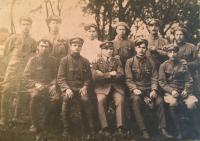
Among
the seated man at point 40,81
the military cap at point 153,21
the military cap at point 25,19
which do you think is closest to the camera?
the seated man at point 40,81

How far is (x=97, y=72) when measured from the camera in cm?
457

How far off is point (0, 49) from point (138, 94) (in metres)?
1.70

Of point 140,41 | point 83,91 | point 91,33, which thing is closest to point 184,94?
point 140,41

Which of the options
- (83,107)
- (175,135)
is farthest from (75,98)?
(175,135)

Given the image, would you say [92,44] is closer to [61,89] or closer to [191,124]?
[61,89]

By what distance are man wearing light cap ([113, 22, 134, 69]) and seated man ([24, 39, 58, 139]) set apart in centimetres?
76

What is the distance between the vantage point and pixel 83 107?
447 cm

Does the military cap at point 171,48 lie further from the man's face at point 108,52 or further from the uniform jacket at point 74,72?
the uniform jacket at point 74,72

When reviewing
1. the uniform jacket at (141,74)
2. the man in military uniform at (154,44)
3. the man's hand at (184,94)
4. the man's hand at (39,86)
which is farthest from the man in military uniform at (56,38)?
the man's hand at (184,94)

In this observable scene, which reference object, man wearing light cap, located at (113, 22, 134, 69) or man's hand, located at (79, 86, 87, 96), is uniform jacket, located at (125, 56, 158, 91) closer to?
man wearing light cap, located at (113, 22, 134, 69)

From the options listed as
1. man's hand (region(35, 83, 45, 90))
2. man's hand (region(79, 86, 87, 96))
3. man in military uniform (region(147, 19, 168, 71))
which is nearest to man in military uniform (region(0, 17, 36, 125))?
man's hand (region(35, 83, 45, 90))

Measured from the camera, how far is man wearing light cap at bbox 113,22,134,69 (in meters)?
4.62

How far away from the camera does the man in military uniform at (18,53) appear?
14.5ft

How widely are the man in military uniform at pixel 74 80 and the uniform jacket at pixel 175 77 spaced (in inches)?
35.8
